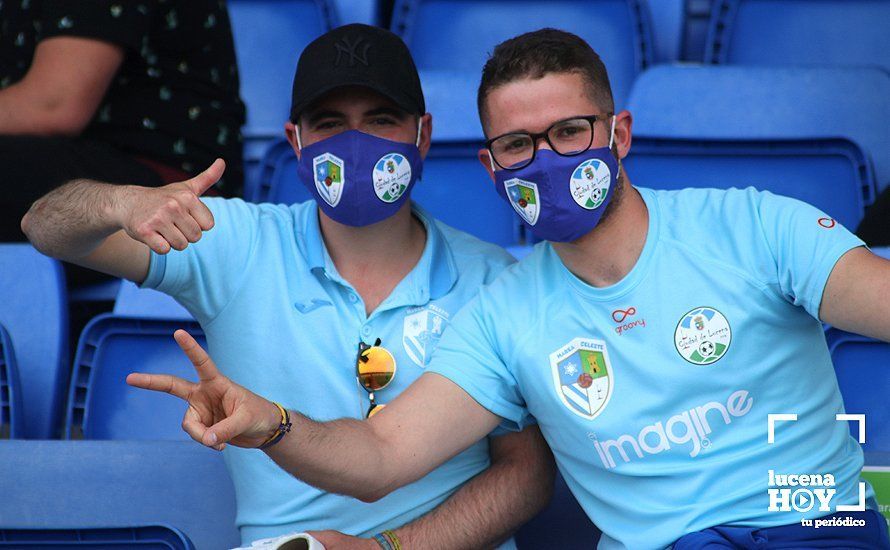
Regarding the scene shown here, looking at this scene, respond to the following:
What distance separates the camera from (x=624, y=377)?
204 cm

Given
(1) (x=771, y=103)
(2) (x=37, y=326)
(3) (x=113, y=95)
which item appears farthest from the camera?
(1) (x=771, y=103)

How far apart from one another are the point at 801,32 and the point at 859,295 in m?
2.21

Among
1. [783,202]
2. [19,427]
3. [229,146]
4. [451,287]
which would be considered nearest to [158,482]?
[19,427]

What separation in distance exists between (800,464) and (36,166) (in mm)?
2001

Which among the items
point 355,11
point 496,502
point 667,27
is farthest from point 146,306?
point 667,27

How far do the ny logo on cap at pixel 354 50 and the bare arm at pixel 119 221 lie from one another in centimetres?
47

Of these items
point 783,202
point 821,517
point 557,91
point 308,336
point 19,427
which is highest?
point 557,91

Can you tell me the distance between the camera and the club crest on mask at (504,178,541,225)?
2084 millimetres

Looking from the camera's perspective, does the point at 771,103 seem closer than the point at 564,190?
No

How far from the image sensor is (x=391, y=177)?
2.29 m

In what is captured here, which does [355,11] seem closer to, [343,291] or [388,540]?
[343,291]

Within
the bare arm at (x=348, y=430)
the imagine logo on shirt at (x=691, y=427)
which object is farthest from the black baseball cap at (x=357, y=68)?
the imagine logo on shirt at (x=691, y=427)

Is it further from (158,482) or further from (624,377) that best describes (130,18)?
(624,377)

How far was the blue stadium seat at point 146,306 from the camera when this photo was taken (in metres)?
2.73
